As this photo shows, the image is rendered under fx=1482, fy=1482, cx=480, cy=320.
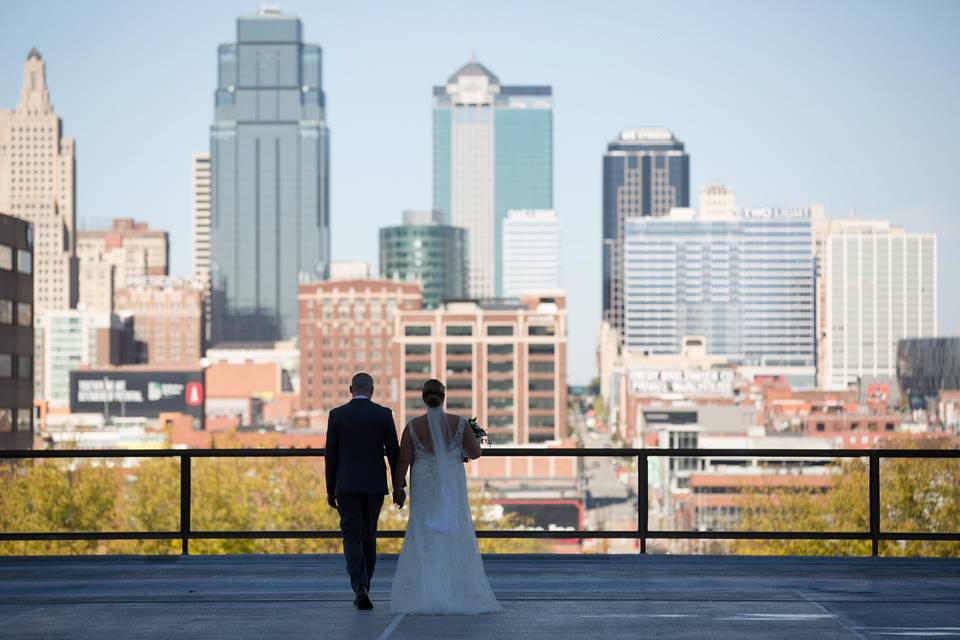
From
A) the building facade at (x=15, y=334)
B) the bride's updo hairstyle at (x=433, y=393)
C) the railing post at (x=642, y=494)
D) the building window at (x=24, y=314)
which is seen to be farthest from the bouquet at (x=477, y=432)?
the building window at (x=24, y=314)

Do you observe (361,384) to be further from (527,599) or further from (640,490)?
(640,490)

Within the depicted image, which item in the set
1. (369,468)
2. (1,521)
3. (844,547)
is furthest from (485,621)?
(844,547)

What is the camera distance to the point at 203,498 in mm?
77688

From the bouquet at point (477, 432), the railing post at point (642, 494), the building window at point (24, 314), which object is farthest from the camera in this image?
the building window at point (24, 314)

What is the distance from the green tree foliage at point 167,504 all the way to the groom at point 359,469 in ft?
158

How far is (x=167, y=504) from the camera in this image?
2761 inches

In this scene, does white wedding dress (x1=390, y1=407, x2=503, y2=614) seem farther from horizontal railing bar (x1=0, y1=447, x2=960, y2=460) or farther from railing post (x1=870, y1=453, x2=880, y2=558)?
railing post (x1=870, y1=453, x2=880, y2=558)

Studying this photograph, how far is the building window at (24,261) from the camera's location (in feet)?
365

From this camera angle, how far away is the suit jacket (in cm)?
1271

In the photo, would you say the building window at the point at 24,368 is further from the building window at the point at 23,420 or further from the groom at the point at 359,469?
the groom at the point at 359,469

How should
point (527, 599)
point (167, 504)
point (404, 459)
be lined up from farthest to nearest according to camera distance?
point (167, 504), point (527, 599), point (404, 459)

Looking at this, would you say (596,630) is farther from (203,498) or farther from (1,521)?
(203,498)

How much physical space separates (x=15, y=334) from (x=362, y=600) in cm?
10252

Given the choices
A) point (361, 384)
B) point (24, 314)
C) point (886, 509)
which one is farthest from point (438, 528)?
point (24, 314)
